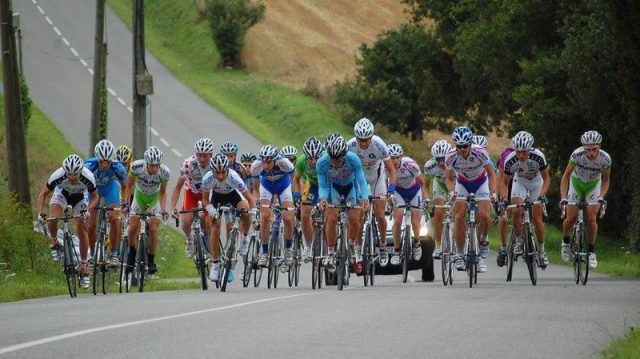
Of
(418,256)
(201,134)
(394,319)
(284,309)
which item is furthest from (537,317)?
(201,134)

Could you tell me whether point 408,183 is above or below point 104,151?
below

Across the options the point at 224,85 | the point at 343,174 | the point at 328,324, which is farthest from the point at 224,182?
the point at 224,85

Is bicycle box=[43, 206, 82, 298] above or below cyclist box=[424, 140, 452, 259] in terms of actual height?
below

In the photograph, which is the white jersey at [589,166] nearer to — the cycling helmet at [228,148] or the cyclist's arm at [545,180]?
the cyclist's arm at [545,180]

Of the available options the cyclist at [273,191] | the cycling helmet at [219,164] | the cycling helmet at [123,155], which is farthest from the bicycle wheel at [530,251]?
the cycling helmet at [123,155]

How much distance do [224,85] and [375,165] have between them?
43.6 metres

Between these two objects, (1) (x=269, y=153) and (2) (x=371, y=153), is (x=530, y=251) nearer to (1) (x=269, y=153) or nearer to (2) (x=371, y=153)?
(2) (x=371, y=153)

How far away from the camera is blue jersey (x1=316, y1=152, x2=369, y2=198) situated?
21.2 meters

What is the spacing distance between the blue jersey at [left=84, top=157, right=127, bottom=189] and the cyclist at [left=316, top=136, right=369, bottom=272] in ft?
11.5

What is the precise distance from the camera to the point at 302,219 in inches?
945

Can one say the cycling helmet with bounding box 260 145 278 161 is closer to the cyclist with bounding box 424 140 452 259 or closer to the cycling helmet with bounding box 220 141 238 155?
the cycling helmet with bounding box 220 141 238 155

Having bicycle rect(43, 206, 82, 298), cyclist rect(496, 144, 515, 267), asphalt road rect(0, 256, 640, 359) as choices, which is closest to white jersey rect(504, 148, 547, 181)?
cyclist rect(496, 144, 515, 267)

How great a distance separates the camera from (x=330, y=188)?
70.3ft

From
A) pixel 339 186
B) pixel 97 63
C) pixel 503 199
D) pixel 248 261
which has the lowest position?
pixel 248 261
